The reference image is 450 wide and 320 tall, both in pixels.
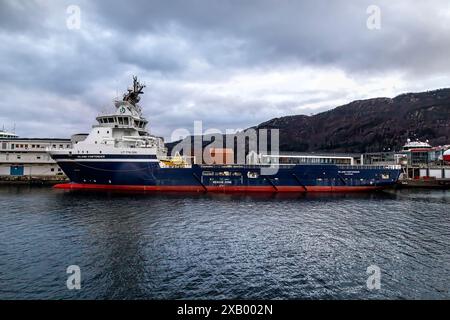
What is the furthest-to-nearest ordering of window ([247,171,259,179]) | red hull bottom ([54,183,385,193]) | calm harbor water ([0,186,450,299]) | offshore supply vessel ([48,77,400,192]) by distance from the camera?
window ([247,171,259,179])
red hull bottom ([54,183,385,193])
offshore supply vessel ([48,77,400,192])
calm harbor water ([0,186,450,299])

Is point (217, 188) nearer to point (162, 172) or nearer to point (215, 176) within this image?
point (215, 176)

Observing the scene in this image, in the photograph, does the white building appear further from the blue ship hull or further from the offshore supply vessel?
the blue ship hull

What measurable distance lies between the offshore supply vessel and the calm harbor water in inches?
580

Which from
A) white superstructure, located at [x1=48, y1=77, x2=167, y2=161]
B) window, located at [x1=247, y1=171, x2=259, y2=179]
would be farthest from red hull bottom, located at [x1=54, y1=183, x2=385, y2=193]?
white superstructure, located at [x1=48, y1=77, x2=167, y2=161]

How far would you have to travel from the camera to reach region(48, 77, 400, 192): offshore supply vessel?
134 feet

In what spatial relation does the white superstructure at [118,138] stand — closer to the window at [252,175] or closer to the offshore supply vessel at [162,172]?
the offshore supply vessel at [162,172]

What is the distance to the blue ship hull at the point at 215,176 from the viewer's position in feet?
134

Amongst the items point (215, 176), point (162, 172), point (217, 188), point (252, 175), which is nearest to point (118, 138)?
point (162, 172)

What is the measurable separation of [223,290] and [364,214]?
21.0 metres

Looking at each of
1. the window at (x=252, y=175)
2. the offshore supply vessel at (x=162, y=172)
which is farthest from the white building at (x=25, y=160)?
the window at (x=252, y=175)

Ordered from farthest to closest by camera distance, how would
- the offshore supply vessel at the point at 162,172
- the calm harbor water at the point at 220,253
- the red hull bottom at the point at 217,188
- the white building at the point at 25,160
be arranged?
the white building at the point at 25,160 < the red hull bottom at the point at 217,188 < the offshore supply vessel at the point at 162,172 < the calm harbor water at the point at 220,253

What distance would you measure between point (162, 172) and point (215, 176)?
8.72m

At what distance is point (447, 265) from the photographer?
44.2 ft
